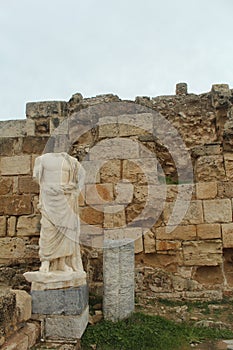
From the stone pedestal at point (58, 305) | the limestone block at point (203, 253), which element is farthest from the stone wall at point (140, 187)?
the stone pedestal at point (58, 305)

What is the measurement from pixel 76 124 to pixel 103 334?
12.8 feet

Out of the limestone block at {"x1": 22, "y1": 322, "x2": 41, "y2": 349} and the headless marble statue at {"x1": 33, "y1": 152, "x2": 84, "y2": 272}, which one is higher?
the headless marble statue at {"x1": 33, "y1": 152, "x2": 84, "y2": 272}

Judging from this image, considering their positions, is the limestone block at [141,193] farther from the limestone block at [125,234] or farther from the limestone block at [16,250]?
the limestone block at [16,250]

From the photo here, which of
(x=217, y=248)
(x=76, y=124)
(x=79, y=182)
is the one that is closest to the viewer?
(x=79, y=182)

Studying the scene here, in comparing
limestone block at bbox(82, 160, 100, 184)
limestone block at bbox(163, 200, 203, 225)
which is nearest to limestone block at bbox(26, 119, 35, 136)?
limestone block at bbox(82, 160, 100, 184)

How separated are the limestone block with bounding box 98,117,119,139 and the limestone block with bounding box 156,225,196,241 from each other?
1.94m

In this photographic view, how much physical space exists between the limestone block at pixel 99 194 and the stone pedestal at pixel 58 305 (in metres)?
2.24

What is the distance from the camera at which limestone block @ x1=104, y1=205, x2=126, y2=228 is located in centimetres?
612

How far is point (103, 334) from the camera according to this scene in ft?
13.4

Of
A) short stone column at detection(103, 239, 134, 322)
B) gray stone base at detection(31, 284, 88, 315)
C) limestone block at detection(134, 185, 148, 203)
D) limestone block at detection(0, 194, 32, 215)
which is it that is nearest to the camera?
gray stone base at detection(31, 284, 88, 315)

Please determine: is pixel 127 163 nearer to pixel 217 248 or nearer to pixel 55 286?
pixel 217 248

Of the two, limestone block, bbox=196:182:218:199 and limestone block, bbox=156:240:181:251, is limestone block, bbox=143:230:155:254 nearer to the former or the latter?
limestone block, bbox=156:240:181:251

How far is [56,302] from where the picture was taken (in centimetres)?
399

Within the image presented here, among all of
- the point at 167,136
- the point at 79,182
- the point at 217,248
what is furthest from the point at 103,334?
the point at 167,136
